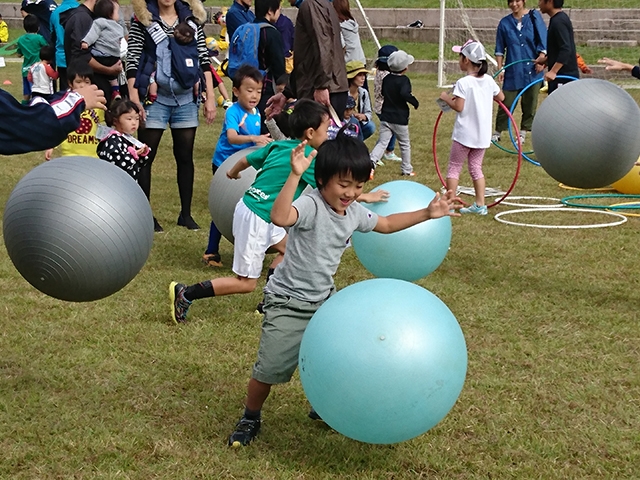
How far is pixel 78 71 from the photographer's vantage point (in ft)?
29.2

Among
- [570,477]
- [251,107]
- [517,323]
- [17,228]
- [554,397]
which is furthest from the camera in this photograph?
[251,107]

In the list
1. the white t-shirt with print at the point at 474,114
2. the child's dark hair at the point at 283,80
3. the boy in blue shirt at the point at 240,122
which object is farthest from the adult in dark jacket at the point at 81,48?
the white t-shirt with print at the point at 474,114

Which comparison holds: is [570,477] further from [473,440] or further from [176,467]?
[176,467]

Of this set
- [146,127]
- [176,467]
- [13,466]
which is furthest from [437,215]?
[146,127]

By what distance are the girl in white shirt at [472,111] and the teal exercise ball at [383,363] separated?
5611 mm

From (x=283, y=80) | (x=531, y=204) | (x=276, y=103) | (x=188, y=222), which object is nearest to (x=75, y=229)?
(x=188, y=222)

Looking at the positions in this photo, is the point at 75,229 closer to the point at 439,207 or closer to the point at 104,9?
the point at 439,207

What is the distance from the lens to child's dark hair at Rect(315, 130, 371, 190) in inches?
156

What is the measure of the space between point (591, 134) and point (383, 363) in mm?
3589

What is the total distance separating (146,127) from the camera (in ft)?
27.0

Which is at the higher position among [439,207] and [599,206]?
[439,207]

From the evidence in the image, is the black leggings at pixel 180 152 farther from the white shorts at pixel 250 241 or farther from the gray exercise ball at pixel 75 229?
the gray exercise ball at pixel 75 229

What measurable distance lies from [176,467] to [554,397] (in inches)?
86.0

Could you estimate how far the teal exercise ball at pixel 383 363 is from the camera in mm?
3549
